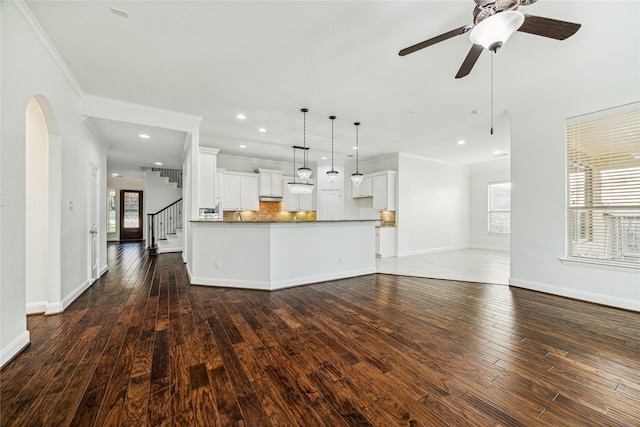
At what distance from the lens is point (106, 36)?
2.64 meters

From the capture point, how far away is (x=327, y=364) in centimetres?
207

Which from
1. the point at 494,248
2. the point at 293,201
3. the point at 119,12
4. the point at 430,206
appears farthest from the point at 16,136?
the point at 494,248

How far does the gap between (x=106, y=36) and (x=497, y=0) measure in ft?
11.5

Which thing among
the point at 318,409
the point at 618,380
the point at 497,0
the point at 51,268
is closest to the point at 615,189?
the point at 618,380

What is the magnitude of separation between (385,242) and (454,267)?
1953 millimetres

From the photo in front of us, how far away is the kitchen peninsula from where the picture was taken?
4.17 meters

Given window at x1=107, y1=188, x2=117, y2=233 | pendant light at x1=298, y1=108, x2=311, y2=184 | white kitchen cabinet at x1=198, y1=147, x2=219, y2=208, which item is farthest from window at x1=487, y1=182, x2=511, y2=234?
window at x1=107, y1=188, x2=117, y2=233

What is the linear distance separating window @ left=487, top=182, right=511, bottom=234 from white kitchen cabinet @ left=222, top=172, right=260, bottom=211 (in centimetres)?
792

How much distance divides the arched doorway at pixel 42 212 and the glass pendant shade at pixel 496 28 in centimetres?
452

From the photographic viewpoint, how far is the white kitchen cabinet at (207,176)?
5.78m

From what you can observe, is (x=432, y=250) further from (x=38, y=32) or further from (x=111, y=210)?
(x=111, y=210)

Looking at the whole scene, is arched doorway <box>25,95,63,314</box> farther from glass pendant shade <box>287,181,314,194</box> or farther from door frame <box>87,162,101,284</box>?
glass pendant shade <box>287,181,314,194</box>

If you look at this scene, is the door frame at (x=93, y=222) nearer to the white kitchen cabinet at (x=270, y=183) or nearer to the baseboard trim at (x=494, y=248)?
the white kitchen cabinet at (x=270, y=183)

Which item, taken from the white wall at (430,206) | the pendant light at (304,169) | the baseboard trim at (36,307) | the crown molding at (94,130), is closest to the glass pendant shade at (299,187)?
the pendant light at (304,169)
